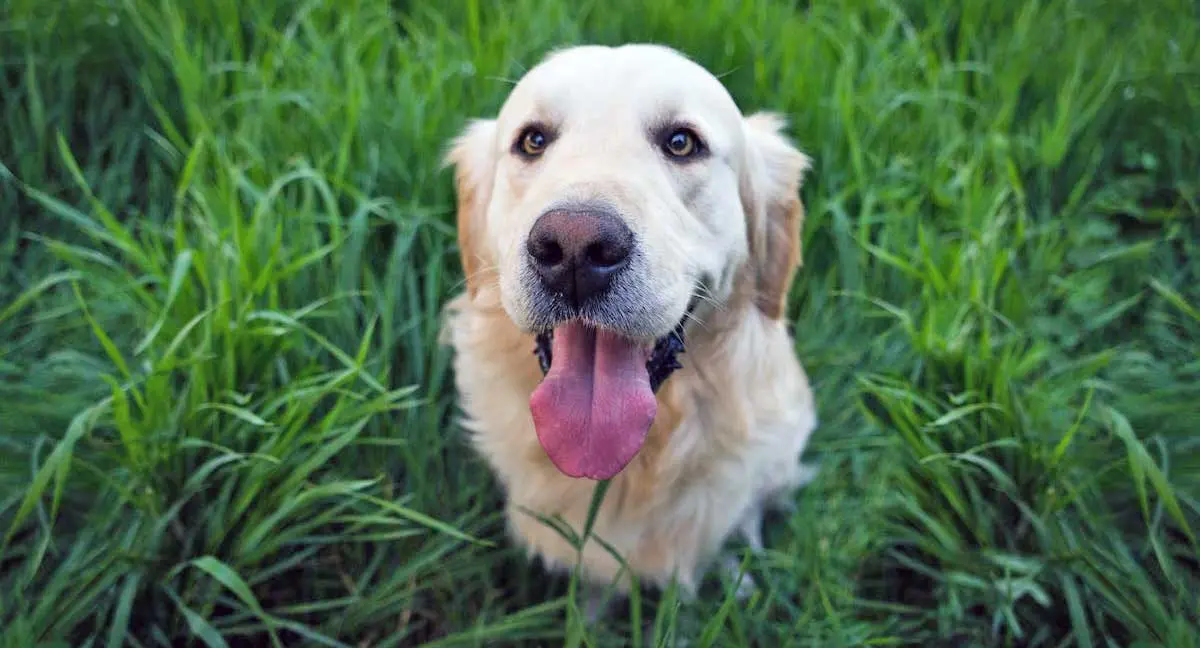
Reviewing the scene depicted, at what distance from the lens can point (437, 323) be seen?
2.56m

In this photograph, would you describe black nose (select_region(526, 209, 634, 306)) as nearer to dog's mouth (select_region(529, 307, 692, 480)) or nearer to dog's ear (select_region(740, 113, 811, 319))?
dog's mouth (select_region(529, 307, 692, 480))

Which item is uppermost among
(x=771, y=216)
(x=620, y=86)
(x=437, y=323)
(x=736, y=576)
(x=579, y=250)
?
(x=620, y=86)

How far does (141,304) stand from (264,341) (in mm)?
545

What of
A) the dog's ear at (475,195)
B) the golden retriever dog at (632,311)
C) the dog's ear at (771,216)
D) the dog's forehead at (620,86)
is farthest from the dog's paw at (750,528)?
the dog's forehead at (620,86)

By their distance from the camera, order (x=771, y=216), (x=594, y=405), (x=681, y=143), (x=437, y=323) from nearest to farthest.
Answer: (x=594, y=405) → (x=681, y=143) → (x=771, y=216) → (x=437, y=323)

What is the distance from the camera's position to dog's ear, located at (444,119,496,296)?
2.21 metres

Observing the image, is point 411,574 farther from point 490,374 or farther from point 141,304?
point 141,304

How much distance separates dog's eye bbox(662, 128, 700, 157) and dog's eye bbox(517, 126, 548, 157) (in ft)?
0.96

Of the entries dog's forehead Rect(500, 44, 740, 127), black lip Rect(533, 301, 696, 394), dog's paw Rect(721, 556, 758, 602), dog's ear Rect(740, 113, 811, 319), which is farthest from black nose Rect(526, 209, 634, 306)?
dog's paw Rect(721, 556, 758, 602)

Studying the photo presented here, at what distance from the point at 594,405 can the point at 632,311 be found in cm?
27

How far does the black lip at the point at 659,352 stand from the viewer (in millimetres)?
1941

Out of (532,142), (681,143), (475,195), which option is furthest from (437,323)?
(681,143)

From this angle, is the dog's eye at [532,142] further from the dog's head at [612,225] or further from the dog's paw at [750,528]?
the dog's paw at [750,528]

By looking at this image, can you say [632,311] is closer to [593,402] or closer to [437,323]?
[593,402]
